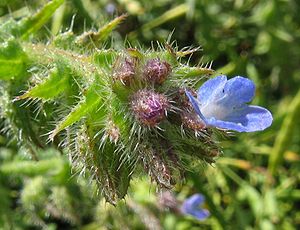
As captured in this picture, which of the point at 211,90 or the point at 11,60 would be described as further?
the point at 11,60

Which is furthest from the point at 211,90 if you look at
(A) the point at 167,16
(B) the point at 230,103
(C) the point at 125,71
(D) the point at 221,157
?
(A) the point at 167,16

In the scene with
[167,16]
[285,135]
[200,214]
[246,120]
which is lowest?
[200,214]

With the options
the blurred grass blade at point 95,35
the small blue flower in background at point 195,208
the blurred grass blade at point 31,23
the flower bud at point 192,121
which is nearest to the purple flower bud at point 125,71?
the flower bud at point 192,121

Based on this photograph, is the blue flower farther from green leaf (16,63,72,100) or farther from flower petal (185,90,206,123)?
green leaf (16,63,72,100)

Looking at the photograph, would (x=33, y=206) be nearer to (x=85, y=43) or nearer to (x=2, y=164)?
(x=2, y=164)

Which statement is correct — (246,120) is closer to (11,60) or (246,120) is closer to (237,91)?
(237,91)

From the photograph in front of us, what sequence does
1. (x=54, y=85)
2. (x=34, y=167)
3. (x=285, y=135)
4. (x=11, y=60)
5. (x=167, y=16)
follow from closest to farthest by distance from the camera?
(x=54, y=85) → (x=11, y=60) → (x=34, y=167) → (x=285, y=135) → (x=167, y=16)

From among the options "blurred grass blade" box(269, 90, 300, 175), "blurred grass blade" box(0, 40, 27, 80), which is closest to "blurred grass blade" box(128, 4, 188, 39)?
"blurred grass blade" box(269, 90, 300, 175)
